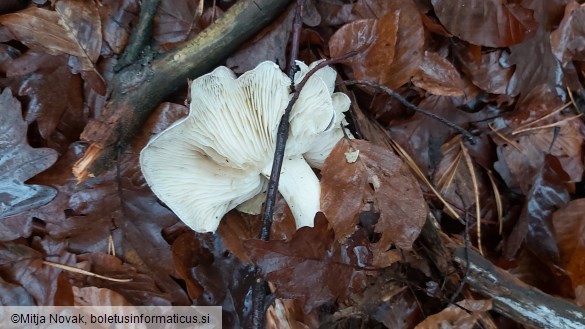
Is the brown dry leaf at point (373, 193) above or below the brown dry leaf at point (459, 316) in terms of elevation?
above

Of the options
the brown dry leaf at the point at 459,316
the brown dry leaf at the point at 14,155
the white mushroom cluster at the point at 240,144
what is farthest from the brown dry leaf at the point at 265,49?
the brown dry leaf at the point at 459,316

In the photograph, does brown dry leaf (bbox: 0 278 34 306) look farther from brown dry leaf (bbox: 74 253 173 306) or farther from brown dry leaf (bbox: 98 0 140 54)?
brown dry leaf (bbox: 98 0 140 54)

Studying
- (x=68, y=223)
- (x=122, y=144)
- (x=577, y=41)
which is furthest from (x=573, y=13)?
(x=68, y=223)

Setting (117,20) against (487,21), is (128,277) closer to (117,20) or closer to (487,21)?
(117,20)

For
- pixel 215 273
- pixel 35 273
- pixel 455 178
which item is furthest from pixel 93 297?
pixel 455 178

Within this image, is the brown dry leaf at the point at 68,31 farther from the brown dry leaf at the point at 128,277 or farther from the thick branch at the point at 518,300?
the thick branch at the point at 518,300

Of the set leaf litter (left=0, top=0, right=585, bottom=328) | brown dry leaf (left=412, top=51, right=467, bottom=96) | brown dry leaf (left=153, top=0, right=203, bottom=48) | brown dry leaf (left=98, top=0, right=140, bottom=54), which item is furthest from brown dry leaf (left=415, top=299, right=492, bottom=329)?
brown dry leaf (left=98, top=0, right=140, bottom=54)
